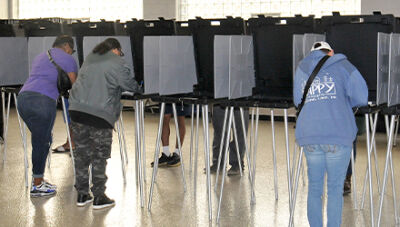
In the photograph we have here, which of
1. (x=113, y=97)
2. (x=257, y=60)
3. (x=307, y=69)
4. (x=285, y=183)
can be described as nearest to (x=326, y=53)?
(x=307, y=69)

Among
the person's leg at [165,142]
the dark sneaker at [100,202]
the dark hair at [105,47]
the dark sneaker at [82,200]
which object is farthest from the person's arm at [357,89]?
the person's leg at [165,142]

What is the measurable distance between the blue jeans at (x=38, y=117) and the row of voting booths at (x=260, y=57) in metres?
0.89

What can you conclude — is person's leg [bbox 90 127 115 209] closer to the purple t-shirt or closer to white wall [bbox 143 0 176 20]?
the purple t-shirt

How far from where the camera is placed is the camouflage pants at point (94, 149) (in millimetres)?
4645

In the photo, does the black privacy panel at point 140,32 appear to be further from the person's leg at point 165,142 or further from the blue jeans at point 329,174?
the blue jeans at point 329,174

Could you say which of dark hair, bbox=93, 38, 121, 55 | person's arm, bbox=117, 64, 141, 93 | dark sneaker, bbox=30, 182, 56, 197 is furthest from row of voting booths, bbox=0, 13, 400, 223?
dark sneaker, bbox=30, 182, 56, 197

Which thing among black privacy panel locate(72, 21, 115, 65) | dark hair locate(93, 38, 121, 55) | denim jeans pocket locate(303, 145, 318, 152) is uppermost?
black privacy panel locate(72, 21, 115, 65)

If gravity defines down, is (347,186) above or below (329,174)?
below

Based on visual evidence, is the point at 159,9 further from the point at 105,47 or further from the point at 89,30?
the point at 105,47

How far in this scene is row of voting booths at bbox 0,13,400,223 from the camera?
13.4 feet

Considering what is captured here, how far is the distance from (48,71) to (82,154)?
2.47ft

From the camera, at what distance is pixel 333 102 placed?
3.44 meters

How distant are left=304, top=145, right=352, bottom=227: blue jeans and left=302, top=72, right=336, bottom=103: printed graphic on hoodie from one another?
0.86 ft

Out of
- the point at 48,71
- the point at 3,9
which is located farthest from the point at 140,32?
the point at 3,9
